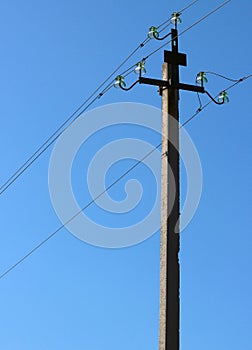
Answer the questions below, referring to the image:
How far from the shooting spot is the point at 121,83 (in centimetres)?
1123

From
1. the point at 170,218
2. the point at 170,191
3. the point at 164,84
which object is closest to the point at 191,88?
the point at 164,84

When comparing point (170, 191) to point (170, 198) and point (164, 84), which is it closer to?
point (170, 198)

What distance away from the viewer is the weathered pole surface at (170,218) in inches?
374

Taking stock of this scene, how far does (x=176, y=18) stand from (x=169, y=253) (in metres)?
3.64

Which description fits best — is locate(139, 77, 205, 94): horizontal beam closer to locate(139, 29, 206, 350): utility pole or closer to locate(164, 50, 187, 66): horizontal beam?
locate(139, 29, 206, 350): utility pole

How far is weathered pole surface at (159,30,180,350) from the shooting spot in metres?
9.51

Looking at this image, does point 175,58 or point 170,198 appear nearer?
point 170,198

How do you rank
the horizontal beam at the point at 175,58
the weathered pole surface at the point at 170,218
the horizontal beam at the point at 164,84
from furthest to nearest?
the horizontal beam at the point at 175,58
the horizontal beam at the point at 164,84
the weathered pole surface at the point at 170,218

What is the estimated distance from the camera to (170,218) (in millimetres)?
10094

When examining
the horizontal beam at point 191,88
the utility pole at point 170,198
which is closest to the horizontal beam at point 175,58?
the utility pole at point 170,198

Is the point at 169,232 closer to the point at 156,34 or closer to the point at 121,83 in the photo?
the point at 121,83

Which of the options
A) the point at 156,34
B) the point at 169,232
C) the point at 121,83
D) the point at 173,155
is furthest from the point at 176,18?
the point at 169,232

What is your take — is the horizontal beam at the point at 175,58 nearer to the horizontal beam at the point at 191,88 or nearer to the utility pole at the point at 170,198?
the utility pole at the point at 170,198

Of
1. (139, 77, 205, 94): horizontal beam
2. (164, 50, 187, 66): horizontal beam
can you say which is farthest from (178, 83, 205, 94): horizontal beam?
(164, 50, 187, 66): horizontal beam
